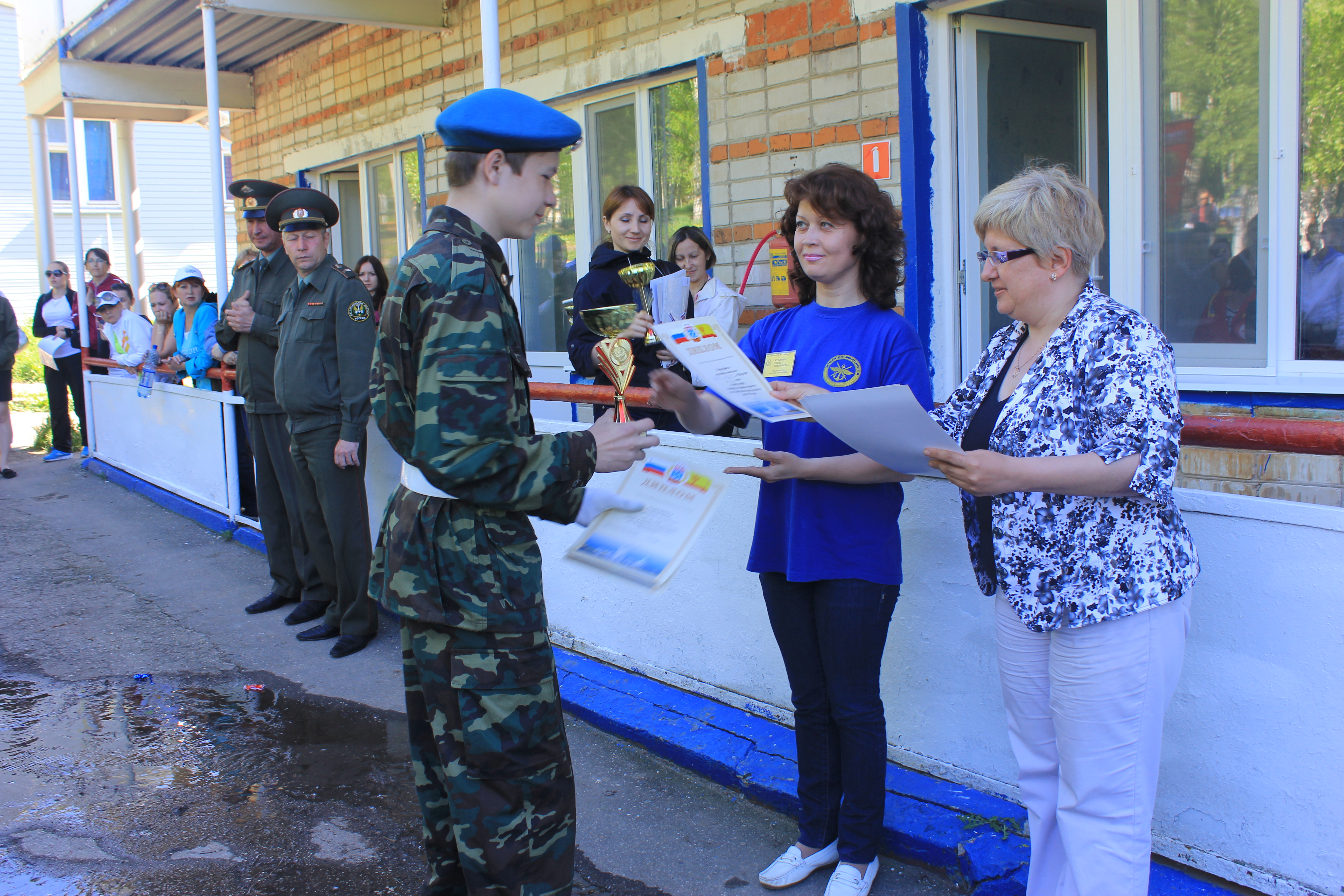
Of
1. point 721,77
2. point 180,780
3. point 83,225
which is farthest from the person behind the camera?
point 83,225

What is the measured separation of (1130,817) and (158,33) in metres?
10.8

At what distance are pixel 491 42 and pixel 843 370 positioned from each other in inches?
106

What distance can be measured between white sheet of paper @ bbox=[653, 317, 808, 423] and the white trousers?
68 centimetres

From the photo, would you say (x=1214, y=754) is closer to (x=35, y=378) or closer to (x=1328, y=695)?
(x=1328, y=695)

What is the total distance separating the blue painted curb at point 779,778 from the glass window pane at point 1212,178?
237 cm

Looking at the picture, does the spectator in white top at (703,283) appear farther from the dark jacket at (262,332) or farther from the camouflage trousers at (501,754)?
the camouflage trousers at (501,754)

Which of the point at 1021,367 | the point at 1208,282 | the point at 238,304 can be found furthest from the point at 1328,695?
the point at 238,304

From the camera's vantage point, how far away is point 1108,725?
6.82 feet

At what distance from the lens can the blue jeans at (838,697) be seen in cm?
261

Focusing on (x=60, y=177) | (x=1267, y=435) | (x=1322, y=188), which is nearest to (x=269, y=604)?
(x=1267, y=435)

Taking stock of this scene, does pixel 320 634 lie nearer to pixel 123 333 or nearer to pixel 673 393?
pixel 673 393

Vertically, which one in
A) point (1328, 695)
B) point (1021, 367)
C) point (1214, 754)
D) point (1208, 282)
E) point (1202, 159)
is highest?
point (1202, 159)

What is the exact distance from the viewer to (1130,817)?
2115 millimetres

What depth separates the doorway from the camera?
16.1 feet
